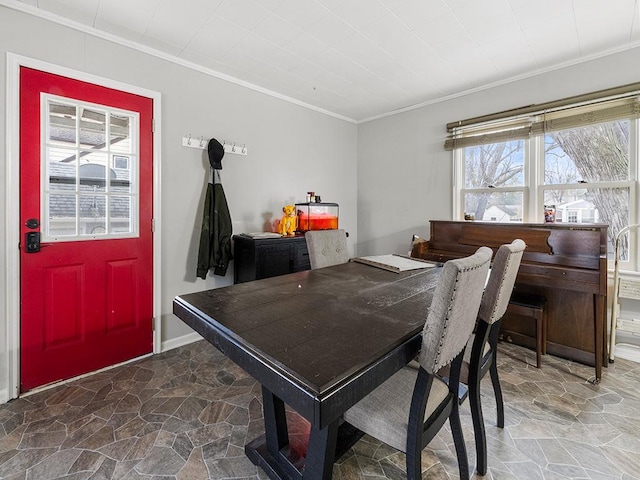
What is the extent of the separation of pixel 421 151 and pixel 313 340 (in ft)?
11.0

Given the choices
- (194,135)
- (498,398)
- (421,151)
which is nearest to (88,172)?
(194,135)

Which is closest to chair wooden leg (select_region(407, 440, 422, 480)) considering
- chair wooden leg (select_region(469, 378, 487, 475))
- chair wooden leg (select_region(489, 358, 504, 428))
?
chair wooden leg (select_region(469, 378, 487, 475))

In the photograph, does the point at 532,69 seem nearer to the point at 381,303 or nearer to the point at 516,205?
the point at 516,205

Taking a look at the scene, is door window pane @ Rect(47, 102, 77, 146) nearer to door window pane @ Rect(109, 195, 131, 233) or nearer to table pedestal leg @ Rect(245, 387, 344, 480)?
door window pane @ Rect(109, 195, 131, 233)

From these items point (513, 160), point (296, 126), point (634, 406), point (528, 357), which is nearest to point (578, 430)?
point (634, 406)

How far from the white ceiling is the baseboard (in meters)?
2.48

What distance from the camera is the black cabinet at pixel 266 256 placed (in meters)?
2.82

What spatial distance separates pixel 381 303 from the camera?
55.4 inches

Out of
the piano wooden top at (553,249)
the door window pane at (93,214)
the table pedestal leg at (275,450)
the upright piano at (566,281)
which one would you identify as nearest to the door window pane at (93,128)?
the door window pane at (93,214)

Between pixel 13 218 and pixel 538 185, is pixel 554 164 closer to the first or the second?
pixel 538 185

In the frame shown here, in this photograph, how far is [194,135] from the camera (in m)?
2.84

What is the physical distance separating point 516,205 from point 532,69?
4.16 feet

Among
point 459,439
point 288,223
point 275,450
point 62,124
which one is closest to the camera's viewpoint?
point 459,439

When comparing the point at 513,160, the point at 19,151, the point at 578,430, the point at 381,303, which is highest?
the point at 513,160
